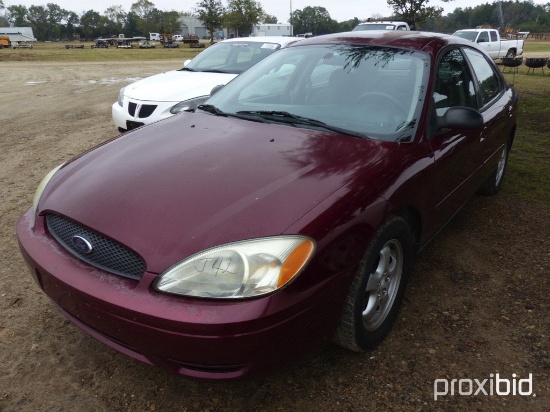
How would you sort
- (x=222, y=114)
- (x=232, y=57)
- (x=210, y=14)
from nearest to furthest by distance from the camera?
(x=222, y=114)
(x=232, y=57)
(x=210, y=14)

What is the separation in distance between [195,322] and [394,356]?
125 centimetres

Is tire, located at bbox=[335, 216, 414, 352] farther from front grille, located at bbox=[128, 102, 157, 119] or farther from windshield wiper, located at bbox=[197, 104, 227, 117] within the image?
front grille, located at bbox=[128, 102, 157, 119]

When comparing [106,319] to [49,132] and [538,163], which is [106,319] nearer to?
[538,163]

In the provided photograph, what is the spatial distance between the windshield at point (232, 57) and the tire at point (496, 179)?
13.0 feet

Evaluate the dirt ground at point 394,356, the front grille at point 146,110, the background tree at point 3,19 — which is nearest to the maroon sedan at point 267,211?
the dirt ground at point 394,356

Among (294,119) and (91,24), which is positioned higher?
(91,24)

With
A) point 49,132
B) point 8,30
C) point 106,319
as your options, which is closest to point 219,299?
point 106,319

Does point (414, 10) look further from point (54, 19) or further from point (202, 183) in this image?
point (54, 19)

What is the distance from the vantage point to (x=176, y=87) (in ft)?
21.1

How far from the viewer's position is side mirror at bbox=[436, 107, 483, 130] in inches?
107

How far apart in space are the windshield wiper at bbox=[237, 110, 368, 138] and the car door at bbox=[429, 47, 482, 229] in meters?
0.51

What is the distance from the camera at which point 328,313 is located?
2.00 m

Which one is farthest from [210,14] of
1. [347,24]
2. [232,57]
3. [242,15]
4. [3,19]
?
[3,19]

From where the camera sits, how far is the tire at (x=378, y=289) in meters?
2.16
